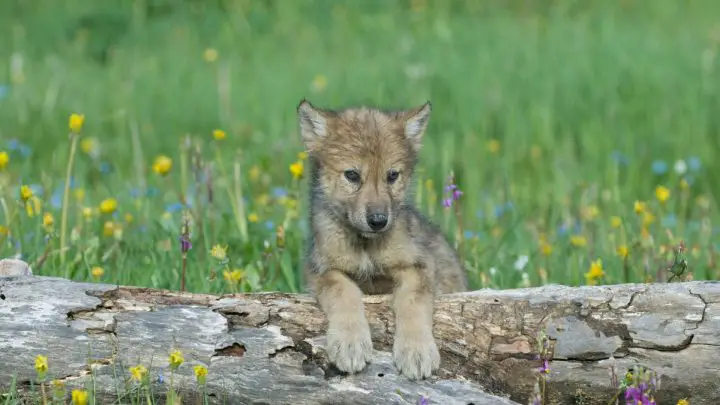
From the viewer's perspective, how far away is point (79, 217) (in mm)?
7070

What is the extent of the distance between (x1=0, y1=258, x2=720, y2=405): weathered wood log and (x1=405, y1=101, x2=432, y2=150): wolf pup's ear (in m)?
1.18

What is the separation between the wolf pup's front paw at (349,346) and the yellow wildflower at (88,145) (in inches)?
190

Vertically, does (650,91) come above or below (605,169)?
above

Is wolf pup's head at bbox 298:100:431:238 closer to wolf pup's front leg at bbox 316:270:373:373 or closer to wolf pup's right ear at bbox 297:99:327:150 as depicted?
wolf pup's right ear at bbox 297:99:327:150

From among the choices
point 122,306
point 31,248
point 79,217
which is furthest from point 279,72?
point 122,306

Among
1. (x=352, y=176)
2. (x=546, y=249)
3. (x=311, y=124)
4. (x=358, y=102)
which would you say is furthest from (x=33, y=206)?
(x=358, y=102)

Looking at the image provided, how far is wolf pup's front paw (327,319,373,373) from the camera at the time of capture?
13.9 ft

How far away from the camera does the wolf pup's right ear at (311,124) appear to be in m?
5.41

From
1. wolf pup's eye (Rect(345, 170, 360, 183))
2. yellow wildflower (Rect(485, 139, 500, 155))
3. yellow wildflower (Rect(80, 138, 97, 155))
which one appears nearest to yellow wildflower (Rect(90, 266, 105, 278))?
wolf pup's eye (Rect(345, 170, 360, 183))

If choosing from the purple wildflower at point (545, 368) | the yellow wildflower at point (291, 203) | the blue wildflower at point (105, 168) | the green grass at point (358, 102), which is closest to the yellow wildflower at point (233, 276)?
the green grass at point (358, 102)

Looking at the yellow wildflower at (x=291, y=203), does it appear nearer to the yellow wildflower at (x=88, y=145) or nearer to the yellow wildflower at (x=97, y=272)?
the yellow wildflower at (x=97, y=272)

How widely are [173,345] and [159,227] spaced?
247cm

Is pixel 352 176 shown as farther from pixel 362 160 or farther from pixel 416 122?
pixel 416 122

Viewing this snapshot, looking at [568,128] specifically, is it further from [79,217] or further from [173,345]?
[173,345]
